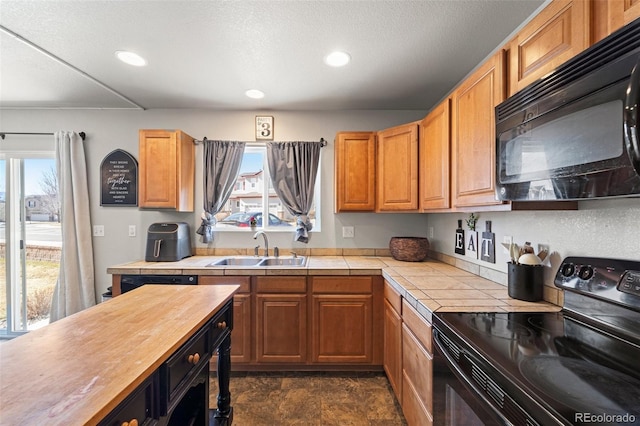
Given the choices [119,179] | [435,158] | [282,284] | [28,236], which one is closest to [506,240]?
[435,158]

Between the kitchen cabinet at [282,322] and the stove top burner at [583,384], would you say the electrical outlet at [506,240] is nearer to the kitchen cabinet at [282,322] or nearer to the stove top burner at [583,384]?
the stove top burner at [583,384]

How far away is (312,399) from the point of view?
197 cm

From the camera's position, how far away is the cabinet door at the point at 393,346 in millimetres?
1755

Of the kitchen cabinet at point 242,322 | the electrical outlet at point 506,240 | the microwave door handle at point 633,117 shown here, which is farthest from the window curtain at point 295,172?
the microwave door handle at point 633,117

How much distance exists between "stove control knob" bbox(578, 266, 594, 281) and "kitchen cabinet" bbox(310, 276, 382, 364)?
126 cm

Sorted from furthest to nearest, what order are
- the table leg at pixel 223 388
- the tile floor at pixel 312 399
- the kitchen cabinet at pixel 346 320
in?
the kitchen cabinet at pixel 346 320
the tile floor at pixel 312 399
the table leg at pixel 223 388

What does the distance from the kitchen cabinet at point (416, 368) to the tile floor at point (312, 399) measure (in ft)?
1.07

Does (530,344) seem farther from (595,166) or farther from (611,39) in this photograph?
(611,39)

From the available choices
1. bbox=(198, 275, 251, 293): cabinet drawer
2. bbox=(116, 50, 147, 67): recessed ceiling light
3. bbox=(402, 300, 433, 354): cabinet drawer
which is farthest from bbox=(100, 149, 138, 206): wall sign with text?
bbox=(402, 300, 433, 354): cabinet drawer

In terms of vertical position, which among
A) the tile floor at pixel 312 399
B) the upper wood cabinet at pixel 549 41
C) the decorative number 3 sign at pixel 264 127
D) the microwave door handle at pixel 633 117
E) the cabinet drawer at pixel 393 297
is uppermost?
the decorative number 3 sign at pixel 264 127

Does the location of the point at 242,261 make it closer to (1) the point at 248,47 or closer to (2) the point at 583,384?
(1) the point at 248,47

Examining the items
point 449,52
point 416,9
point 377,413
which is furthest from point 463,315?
point 449,52

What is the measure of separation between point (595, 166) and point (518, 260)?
2.57 ft

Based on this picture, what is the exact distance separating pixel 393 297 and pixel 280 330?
38.8 inches
